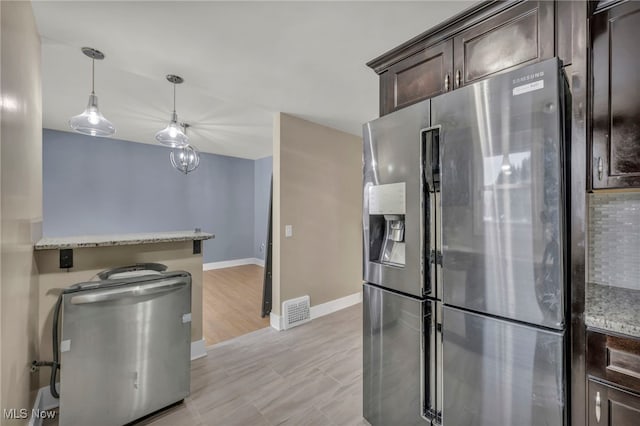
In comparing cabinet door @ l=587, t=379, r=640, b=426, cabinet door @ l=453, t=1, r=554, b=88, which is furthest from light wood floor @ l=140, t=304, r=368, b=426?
cabinet door @ l=453, t=1, r=554, b=88

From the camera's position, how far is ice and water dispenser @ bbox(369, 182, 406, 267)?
148 cm

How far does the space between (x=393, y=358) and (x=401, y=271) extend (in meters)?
0.51

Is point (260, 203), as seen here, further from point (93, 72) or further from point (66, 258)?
point (66, 258)

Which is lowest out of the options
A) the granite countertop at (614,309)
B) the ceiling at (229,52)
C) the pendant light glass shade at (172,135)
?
the granite countertop at (614,309)

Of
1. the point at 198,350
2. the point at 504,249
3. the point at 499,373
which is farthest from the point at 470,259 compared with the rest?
the point at 198,350

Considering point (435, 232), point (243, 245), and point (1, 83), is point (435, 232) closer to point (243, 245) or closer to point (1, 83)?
point (1, 83)

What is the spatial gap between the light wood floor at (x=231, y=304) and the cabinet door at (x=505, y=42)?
10.4 feet

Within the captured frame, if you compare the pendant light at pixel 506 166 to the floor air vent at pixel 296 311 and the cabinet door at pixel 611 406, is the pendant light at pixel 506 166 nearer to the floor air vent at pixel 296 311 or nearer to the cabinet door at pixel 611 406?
the cabinet door at pixel 611 406

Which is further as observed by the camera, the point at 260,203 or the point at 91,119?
the point at 260,203

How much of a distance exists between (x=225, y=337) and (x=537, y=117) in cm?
319

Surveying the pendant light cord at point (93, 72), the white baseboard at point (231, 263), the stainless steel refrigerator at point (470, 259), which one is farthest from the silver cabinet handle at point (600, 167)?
the white baseboard at point (231, 263)

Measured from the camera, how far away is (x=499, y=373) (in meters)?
1.11

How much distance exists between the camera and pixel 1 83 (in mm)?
1041

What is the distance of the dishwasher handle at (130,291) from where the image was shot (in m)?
1.51
